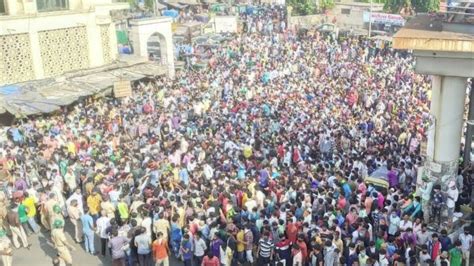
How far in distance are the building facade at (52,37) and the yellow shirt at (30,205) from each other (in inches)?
437

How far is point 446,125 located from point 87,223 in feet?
25.6

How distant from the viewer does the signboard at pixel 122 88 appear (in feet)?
74.8

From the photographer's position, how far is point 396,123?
56.9ft

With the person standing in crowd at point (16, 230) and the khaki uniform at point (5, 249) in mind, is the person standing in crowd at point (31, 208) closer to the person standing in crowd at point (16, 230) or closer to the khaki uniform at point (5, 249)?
the person standing in crowd at point (16, 230)

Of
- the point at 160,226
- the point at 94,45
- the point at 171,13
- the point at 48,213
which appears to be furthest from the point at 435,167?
the point at 171,13

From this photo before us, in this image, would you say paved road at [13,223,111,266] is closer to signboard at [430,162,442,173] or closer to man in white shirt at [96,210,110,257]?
man in white shirt at [96,210,110,257]

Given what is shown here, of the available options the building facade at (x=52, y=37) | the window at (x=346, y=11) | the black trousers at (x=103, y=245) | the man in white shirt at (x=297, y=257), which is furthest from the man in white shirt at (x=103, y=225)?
the window at (x=346, y=11)

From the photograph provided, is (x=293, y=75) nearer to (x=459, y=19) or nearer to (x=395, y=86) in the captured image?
(x=395, y=86)

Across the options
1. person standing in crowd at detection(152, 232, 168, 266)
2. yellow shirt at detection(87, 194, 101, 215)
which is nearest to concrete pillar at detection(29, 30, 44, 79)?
yellow shirt at detection(87, 194, 101, 215)

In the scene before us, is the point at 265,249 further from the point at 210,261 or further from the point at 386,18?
the point at 386,18

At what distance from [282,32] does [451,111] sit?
26945 millimetres

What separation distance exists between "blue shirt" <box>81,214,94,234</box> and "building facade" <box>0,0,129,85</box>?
12491 mm

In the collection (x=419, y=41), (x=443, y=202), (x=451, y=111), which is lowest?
(x=443, y=202)

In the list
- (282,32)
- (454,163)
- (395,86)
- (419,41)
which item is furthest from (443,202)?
(282,32)
